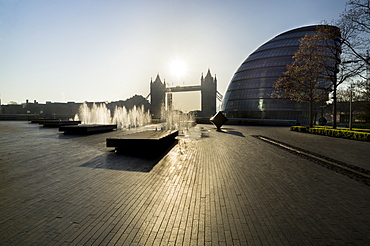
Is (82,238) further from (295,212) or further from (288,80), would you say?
(288,80)

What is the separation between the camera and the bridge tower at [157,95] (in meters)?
127

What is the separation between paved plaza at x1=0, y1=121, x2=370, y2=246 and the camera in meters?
3.28

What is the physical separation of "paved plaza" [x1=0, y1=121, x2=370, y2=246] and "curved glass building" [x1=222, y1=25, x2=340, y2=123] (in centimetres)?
3757

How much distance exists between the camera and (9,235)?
3.29 metres

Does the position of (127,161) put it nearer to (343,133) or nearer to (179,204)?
(179,204)

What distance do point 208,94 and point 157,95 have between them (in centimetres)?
3076

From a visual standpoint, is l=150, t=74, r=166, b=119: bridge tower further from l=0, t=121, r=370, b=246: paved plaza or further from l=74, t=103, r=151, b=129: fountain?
l=0, t=121, r=370, b=246: paved plaza

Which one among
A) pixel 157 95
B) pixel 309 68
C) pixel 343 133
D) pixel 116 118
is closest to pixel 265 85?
pixel 309 68

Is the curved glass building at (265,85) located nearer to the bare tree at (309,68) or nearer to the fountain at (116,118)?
the bare tree at (309,68)

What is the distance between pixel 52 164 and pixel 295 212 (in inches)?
311

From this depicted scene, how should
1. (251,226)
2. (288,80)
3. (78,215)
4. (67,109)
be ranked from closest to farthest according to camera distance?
(251,226)
(78,215)
(288,80)
(67,109)

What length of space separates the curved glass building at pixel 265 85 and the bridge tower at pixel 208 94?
6777 cm

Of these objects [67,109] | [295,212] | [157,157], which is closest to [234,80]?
[157,157]

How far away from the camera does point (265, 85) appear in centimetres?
4422
